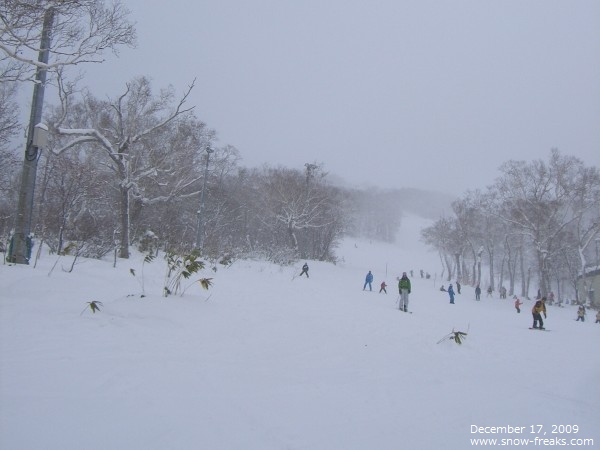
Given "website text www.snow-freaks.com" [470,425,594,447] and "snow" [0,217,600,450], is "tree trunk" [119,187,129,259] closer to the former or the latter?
"snow" [0,217,600,450]

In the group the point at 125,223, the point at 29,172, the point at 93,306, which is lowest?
the point at 93,306

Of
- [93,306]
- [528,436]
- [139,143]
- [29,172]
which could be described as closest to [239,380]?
[93,306]

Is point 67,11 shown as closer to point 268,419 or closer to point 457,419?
point 268,419

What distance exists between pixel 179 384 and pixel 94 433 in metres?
1.07

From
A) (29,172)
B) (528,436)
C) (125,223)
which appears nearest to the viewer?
(528,436)

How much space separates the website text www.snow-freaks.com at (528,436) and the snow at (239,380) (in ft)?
0.12

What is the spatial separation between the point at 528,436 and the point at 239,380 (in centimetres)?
301

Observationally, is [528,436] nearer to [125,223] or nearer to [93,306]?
[93,306]

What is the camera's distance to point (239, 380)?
3.96m

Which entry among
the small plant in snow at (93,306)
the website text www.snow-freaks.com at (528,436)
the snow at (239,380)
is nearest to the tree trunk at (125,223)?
the snow at (239,380)

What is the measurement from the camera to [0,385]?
305 centimetres

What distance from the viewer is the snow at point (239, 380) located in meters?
2.82

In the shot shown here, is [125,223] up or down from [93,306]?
up

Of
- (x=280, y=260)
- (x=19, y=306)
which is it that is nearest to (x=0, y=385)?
(x=19, y=306)
